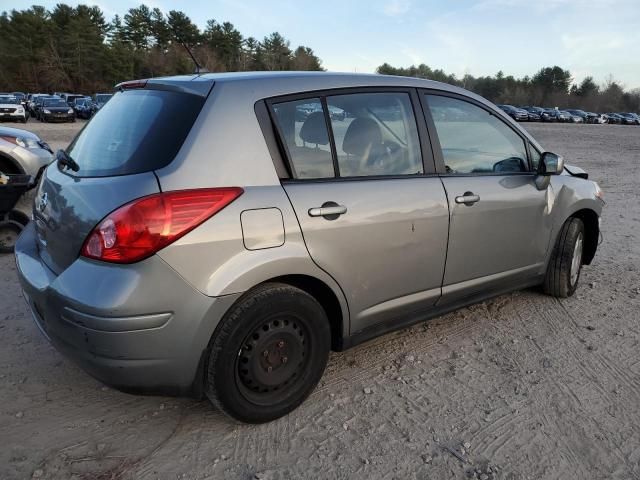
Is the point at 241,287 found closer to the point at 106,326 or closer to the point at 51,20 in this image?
the point at 106,326

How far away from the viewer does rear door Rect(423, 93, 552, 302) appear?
322 centimetres

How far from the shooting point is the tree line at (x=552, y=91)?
3688 inches

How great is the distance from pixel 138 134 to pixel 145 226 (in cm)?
58

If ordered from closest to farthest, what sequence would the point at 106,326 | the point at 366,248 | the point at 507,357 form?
the point at 106,326 → the point at 366,248 → the point at 507,357

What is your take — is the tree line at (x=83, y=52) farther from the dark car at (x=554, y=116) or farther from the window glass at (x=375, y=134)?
the window glass at (x=375, y=134)

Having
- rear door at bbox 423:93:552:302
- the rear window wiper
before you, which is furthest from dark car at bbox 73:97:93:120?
rear door at bbox 423:93:552:302

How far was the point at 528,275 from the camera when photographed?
3.90m

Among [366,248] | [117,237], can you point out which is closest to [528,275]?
[366,248]

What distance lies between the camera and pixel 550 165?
3.62m

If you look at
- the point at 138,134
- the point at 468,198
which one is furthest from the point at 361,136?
the point at 138,134

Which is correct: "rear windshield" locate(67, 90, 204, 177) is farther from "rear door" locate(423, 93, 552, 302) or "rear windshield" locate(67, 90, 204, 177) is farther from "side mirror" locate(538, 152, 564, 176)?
"side mirror" locate(538, 152, 564, 176)

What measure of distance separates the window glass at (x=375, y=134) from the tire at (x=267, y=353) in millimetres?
809

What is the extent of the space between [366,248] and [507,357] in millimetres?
1401

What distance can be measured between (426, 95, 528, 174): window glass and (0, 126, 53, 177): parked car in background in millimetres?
6037
